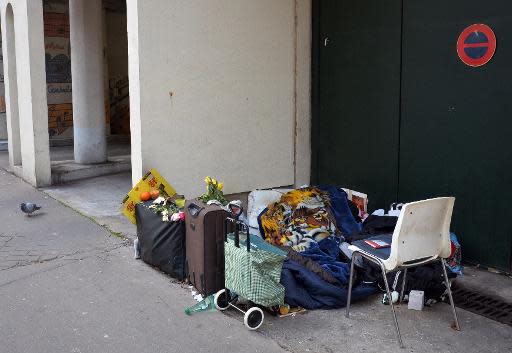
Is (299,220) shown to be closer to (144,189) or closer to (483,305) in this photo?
(144,189)

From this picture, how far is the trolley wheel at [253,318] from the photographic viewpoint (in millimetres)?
4383

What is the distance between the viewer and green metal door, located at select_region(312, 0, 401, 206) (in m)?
6.68

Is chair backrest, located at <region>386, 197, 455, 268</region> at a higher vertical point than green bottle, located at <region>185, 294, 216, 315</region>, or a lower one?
higher

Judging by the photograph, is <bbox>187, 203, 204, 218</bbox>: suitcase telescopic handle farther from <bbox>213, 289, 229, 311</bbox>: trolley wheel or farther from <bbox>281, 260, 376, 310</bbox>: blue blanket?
<bbox>281, 260, 376, 310</bbox>: blue blanket

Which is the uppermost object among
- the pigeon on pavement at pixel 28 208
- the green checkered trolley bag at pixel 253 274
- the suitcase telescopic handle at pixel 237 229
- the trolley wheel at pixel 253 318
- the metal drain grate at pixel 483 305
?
the suitcase telescopic handle at pixel 237 229

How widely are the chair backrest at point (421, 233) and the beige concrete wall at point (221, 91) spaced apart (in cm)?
347

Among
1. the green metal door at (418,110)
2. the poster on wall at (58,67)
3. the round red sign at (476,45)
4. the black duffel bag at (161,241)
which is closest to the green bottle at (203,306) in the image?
the black duffel bag at (161,241)

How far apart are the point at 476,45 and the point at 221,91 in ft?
9.95

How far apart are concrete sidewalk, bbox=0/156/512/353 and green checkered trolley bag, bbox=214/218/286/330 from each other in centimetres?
21

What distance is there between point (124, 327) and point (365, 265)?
2131 millimetres

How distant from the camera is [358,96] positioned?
7.13 meters

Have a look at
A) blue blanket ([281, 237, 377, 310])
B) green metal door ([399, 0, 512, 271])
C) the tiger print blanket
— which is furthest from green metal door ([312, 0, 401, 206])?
blue blanket ([281, 237, 377, 310])

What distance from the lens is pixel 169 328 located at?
14.8 feet

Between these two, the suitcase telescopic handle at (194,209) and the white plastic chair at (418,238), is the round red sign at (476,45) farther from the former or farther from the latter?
the suitcase telescopic handle at (194,209)
